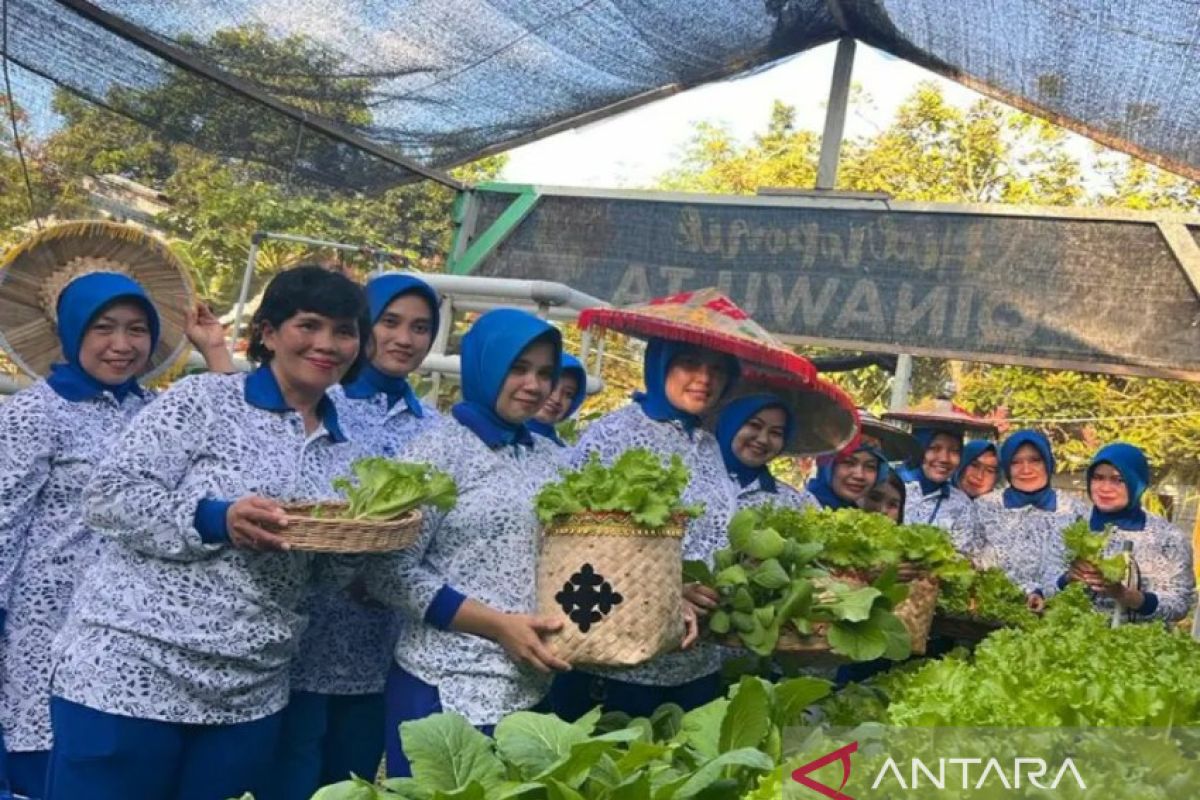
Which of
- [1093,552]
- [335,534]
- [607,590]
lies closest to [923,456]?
[1093,552]

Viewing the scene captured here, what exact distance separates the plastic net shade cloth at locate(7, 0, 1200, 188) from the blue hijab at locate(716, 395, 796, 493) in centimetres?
257

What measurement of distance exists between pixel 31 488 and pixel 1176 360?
5.07 meters

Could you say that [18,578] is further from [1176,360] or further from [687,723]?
[1176,360]

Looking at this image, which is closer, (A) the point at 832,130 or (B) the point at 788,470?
(A) the point at 832,130

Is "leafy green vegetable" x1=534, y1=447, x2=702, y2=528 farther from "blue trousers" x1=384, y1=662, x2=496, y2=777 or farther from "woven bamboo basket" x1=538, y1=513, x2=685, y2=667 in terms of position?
"blue trousers" x1=384, y1=662, x2=496, y2=777

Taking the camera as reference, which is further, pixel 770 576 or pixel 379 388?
pixel 379 388

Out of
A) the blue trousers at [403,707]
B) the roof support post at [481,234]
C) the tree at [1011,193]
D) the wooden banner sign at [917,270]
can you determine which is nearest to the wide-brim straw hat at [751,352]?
the blue trousers at [403,707]

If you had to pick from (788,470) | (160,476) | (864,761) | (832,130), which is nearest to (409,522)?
(160,476)

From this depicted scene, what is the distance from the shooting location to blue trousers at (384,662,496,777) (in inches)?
117

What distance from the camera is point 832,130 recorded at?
24.2 feet

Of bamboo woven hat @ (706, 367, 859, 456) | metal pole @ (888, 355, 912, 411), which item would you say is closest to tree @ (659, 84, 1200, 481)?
metal pole @ (888, 355, 912, 411)

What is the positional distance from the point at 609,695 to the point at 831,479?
6.99 feet

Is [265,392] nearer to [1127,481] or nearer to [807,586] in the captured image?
[807,586]

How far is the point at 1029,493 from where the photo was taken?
5926 mm
